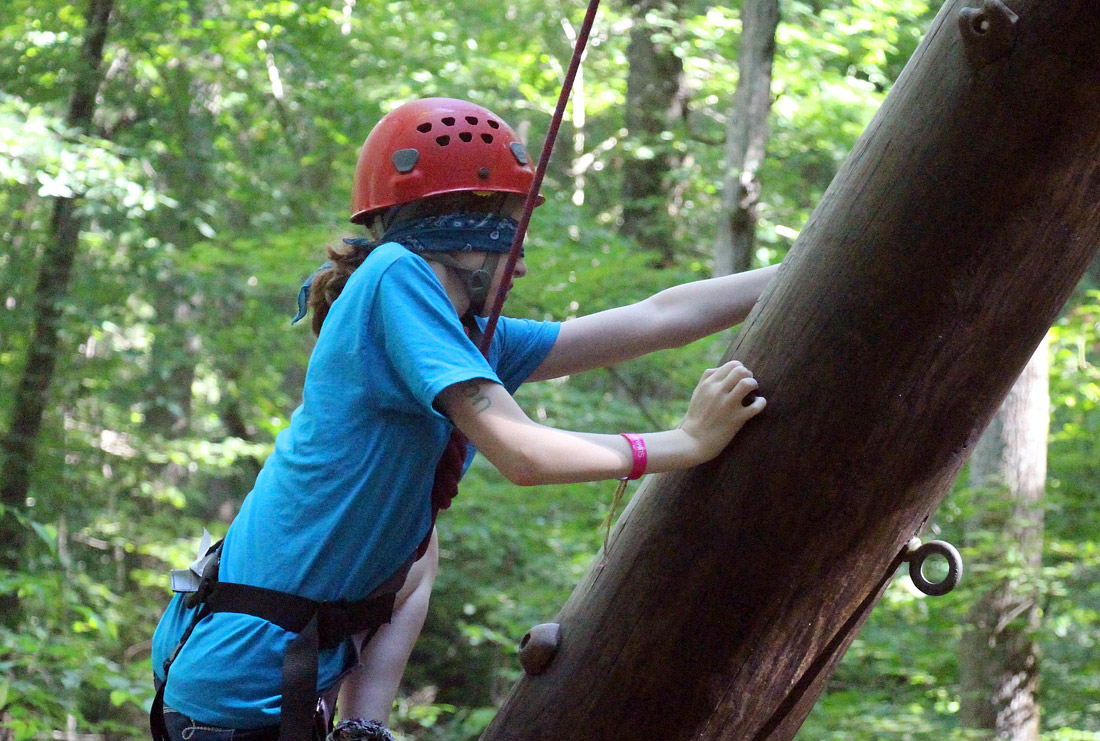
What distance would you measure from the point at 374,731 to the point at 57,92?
7.41 m

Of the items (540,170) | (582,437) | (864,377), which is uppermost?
(540,170)

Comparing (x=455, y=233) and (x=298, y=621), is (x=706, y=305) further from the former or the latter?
(x=298, y=621)

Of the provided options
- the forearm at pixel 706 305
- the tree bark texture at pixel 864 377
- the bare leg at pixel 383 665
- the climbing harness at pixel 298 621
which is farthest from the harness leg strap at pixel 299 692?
the forearm at pixel 706 305

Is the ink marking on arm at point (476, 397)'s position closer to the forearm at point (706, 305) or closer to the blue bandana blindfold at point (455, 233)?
the blue bandana blindfold at point (455, 233)

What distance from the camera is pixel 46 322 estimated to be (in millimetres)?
7715

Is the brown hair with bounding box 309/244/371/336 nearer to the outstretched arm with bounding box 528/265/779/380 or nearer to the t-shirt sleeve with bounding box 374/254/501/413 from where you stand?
the t-shirt sleeve with bounding box 374/254/501/413

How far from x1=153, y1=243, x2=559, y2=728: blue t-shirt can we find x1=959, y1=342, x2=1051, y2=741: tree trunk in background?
4.81 metres

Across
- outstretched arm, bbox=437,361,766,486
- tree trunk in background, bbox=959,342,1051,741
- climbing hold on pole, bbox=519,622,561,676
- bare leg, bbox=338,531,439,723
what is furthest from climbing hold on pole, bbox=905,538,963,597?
tree trunk in background, bbox=959,342,1051,741

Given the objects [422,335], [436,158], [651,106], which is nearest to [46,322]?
[651,106]

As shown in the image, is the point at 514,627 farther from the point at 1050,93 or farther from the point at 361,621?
the point at 1050,93

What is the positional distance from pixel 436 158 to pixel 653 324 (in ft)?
1.76

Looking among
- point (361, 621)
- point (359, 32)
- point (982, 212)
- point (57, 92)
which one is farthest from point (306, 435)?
point (359, 32)

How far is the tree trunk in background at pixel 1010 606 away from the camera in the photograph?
5.73m

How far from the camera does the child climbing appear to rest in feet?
4.66
